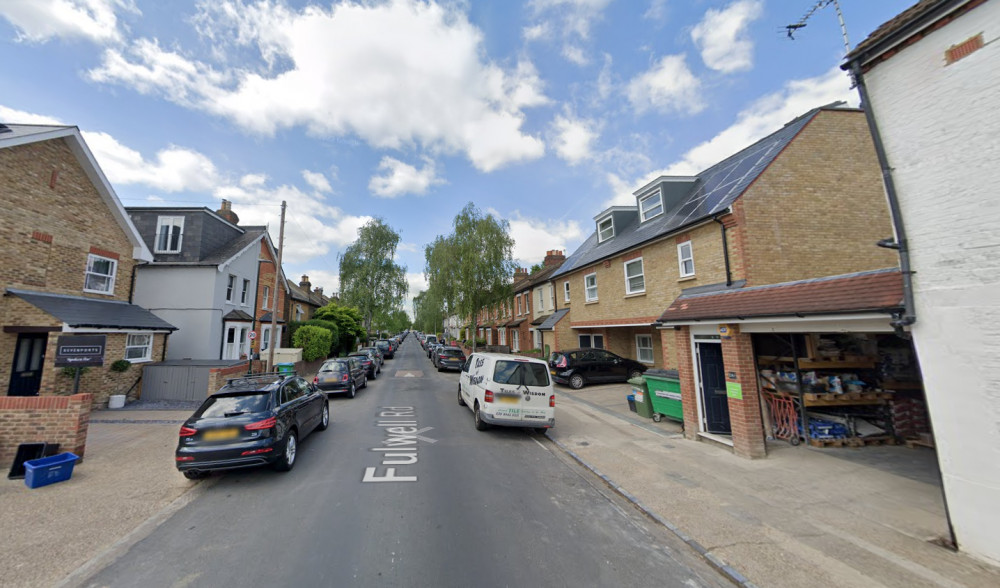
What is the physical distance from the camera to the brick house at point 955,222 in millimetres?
3646

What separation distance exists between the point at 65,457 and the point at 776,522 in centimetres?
1047

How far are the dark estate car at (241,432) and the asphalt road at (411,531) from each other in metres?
0.41

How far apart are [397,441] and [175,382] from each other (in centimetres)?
999

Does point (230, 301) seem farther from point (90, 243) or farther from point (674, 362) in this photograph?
point (674, 362)

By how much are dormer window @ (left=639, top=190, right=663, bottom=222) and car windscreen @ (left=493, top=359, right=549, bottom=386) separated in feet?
35.2

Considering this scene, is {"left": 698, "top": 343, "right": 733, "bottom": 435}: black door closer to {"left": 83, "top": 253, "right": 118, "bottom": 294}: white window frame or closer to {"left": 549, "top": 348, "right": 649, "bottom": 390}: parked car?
{"left": 549, "top": 348, "right": 649, "bottom": 390}: parked car

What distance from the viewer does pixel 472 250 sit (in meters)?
24.3

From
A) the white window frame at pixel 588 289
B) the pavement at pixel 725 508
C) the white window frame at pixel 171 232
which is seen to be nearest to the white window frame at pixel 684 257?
the white window frame at pixel 588 289

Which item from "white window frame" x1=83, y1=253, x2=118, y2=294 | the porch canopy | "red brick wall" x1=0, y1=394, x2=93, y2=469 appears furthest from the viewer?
"white window frame" x1=83, y1=253, x2=118, y2=294

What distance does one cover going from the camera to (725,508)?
4.85 metres

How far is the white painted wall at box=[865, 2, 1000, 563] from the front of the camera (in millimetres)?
3627

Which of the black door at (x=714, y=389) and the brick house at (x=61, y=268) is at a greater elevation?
the brick house at (x=61, y=268)

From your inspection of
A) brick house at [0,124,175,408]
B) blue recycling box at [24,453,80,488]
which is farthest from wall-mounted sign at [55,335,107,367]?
blue recycling box at [24,453,80,488]

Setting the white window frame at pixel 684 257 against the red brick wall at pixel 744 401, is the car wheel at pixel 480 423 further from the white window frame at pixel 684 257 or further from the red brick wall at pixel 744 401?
the white window frame at pixel 684 257
